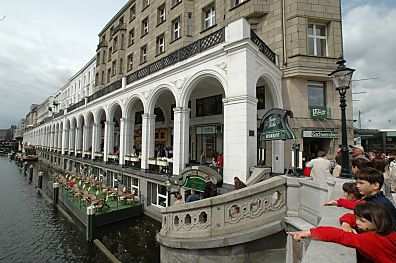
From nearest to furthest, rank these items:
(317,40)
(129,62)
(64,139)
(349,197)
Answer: (349,197), (317,40), (129,62), (64,139)

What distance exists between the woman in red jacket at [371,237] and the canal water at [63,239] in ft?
27.4

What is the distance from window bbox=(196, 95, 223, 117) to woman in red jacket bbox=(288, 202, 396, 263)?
13219 mm

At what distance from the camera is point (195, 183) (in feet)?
31.9

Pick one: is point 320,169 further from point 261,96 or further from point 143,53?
point 143,53

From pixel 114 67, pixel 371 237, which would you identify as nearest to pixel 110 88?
pixel 114 67

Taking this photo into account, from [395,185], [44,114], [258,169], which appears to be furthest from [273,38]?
[44,114]

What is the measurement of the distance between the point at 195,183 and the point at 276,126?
4.33 meters

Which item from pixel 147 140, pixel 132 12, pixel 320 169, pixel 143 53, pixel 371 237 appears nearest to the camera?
pixel 371 237

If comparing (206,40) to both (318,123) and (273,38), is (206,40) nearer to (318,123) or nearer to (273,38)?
(273,38)

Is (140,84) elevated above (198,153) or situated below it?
above

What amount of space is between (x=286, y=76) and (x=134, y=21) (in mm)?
19395

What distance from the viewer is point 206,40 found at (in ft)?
35.0

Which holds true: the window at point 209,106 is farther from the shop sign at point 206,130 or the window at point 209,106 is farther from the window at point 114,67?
the window at point 114,67

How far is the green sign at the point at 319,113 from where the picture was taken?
495 inches
